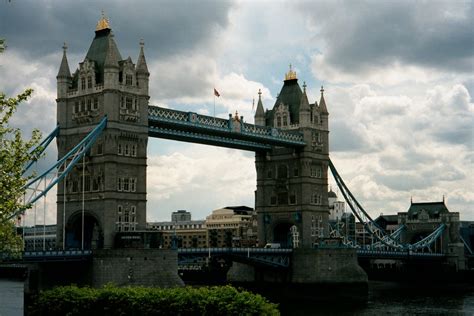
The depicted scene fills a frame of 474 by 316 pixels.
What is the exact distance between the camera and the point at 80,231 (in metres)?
98.3

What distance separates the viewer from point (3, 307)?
96.5 meters

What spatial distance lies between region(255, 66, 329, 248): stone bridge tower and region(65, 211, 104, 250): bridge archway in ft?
130

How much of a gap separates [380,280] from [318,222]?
41004mm

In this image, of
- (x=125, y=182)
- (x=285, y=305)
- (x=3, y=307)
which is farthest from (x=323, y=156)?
(x=3, y=307)

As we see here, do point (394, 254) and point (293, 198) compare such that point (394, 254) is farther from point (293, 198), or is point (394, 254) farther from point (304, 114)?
point (304, 114)

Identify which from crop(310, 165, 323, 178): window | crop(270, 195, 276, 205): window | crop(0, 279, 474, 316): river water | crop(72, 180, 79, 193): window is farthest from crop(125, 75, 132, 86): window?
crop(310, 165, 323, 178): window

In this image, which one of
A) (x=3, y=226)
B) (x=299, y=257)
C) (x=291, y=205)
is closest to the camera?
(x=3, y=226)

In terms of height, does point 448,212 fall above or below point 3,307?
above

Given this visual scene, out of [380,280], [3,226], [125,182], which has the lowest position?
[380,280]

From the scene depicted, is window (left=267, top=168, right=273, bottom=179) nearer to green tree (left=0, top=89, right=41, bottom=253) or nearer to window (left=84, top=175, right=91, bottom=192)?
window (left=84, top=175, right=91, bottom=192)

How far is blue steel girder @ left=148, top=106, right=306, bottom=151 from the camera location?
104 m

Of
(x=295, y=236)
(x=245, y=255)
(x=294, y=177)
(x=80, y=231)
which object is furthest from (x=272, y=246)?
(x=80, y=231)

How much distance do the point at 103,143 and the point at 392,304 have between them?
43364mm

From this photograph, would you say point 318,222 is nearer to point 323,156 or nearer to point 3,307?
point 323,156
